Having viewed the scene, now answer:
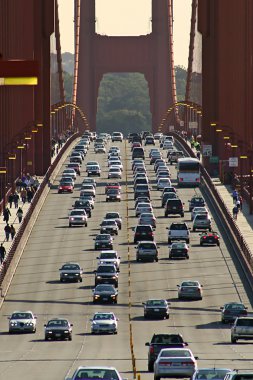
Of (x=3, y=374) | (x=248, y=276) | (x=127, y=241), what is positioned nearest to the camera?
(x=3, y=374)

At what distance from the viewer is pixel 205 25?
178 metres

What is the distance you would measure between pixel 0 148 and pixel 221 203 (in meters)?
35.5

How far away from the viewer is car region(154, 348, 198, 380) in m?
41.8

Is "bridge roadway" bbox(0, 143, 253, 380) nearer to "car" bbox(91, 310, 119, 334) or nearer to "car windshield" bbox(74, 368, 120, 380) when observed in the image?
"car" bbox(91, 310, 119, 334)

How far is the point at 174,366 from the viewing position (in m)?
42.2

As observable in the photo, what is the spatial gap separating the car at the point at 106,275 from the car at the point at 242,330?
23.3 m

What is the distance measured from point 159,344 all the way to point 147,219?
63.1 m

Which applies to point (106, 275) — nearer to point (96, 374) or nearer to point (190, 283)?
point (190, 283)

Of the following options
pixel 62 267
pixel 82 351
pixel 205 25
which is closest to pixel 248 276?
pixel 62 267

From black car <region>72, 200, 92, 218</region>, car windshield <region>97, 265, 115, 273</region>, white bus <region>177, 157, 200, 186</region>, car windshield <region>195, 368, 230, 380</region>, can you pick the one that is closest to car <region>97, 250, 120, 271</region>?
car windshield <region>97, 265, 115, 273</region>

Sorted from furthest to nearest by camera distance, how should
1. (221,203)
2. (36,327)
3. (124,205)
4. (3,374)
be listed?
1. (124,205)
2. (221,203)
3. (36,327)
4. (3,374)

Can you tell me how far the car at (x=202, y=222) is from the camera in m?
109

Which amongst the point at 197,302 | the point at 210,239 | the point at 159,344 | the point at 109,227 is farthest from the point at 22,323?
the point at 109,227

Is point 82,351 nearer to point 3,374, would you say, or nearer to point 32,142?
point 3,374
